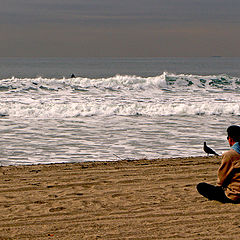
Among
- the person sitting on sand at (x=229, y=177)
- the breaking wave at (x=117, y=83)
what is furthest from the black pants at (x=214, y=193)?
the breaking wave at (x=117, y=83)

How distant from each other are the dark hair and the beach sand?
37.3 inches

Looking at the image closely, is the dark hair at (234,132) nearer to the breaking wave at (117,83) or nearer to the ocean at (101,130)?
the ocean at (101,130)

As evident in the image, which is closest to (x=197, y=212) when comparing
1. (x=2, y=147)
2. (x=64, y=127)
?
(x=2, y=147)

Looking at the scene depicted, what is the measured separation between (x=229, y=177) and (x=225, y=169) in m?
0.13

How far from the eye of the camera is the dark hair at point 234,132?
513cm

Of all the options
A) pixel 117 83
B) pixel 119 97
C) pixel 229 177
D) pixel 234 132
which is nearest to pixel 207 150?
pixel 229 177

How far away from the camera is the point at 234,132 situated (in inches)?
203

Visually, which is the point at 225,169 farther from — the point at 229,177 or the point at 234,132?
the point at 234,132

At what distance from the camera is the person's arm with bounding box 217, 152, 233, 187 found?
17.3 ft

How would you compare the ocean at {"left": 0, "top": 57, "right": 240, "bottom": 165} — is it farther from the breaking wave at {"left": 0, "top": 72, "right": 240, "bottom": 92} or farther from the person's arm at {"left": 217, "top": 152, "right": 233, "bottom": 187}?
the person's arm at {"left": 217, "top": 152, "right": 233, "bottom": 187}

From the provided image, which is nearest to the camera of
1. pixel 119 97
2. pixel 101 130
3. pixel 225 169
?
pixel 225 169

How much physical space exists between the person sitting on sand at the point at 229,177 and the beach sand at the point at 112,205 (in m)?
0.12

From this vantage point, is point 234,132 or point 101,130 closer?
point 234,132

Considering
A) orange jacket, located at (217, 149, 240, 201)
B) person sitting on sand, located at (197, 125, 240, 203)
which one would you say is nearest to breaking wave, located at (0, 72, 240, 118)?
person sitting on sand, located at (197, 125, 240, 203)
